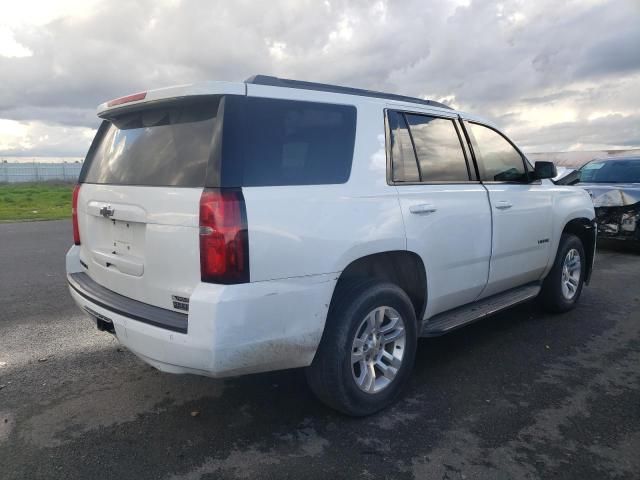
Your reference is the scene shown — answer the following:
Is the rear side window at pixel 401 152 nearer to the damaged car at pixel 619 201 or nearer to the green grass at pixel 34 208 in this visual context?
the damaged car at pixel 619 201

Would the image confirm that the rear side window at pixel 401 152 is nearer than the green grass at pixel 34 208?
Yes

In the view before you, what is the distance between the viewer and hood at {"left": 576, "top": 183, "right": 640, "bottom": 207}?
8.47 metres

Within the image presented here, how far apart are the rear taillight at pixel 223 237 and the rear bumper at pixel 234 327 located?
0.07m

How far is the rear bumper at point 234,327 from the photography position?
8.15 feet

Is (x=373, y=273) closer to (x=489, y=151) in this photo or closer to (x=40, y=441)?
(x=489, y=151)

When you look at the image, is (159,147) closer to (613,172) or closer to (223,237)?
(223,237)

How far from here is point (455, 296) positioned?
381 centimetres

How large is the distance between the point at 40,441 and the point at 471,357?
3.04 m

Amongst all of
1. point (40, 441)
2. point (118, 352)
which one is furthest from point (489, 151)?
point (40, 441)

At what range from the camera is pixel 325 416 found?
10.4 feet

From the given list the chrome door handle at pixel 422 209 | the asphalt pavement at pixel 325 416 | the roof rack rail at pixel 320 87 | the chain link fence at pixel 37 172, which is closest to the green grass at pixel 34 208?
the asphalt pavement at pixel 325 416

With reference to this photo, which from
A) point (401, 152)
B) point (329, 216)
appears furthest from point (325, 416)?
point (401, 152)

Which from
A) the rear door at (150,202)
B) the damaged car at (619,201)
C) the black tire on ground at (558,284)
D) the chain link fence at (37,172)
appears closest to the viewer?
the rear door at (150,202)

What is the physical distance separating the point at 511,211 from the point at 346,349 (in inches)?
83.1
